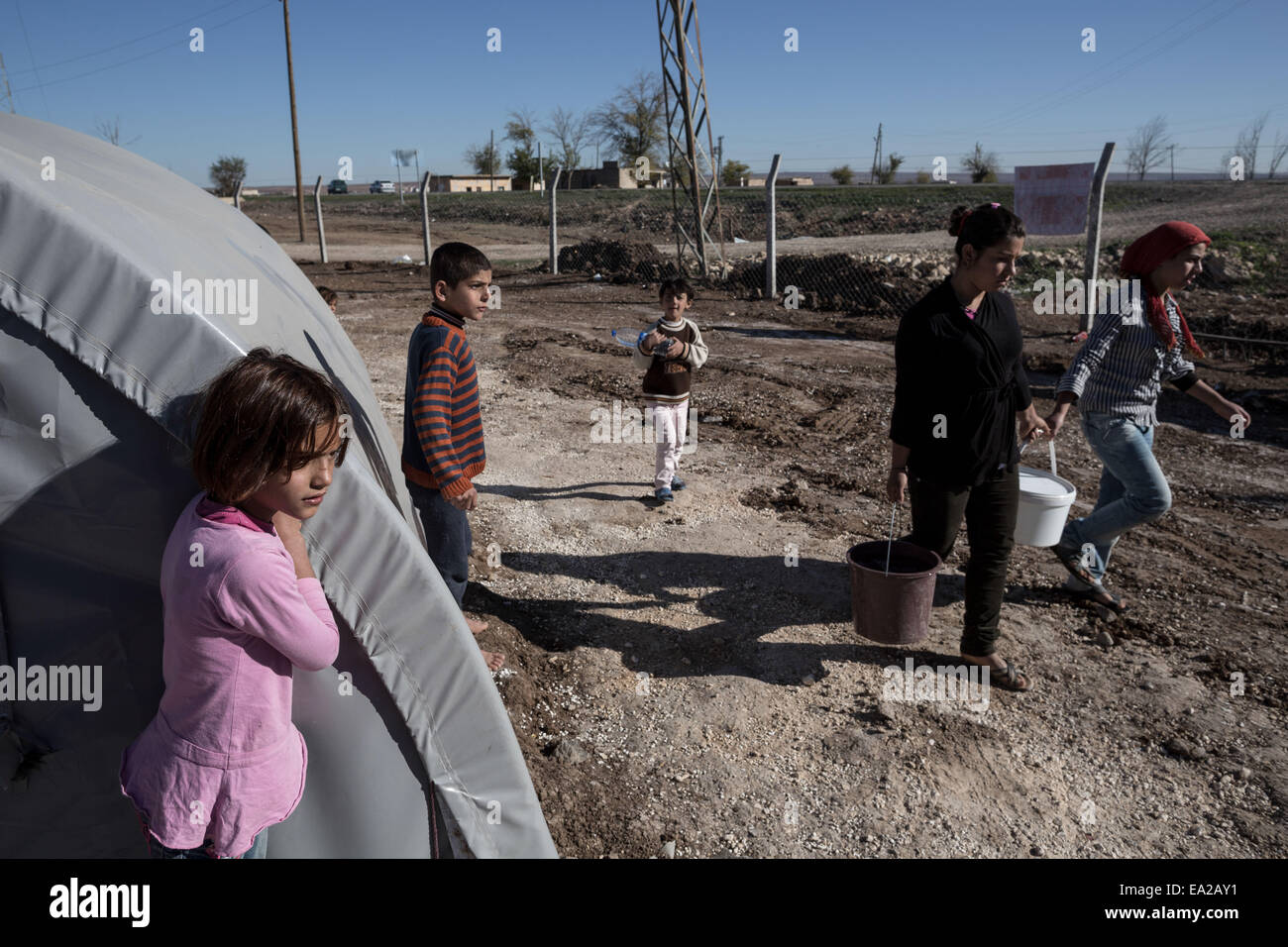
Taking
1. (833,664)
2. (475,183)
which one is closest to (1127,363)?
(833,664)

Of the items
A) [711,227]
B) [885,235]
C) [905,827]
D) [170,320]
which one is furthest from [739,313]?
[885,235]

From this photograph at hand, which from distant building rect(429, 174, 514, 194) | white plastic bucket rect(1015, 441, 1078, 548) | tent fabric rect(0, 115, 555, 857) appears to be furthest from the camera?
distant building rect(429, 174, 514, 194)

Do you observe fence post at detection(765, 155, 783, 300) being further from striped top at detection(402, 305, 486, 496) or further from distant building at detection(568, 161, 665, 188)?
distant building at detection(568, 161, 665, 188)

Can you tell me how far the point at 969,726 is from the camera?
11.7 ft

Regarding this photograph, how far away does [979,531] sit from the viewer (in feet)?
11.9

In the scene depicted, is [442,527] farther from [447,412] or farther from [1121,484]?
[1121,484]

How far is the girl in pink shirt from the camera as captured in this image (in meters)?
1.72

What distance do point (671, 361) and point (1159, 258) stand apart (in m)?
2.69

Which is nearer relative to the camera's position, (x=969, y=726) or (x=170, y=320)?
(x=170, y=320)

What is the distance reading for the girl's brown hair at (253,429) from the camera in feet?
5.67

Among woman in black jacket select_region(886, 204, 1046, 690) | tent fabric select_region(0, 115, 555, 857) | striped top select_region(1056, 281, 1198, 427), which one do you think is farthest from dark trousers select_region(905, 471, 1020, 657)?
tent fabric select_region(0, 115, 555, 857)

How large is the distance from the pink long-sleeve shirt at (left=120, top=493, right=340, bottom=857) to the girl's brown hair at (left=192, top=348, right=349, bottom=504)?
90mm
